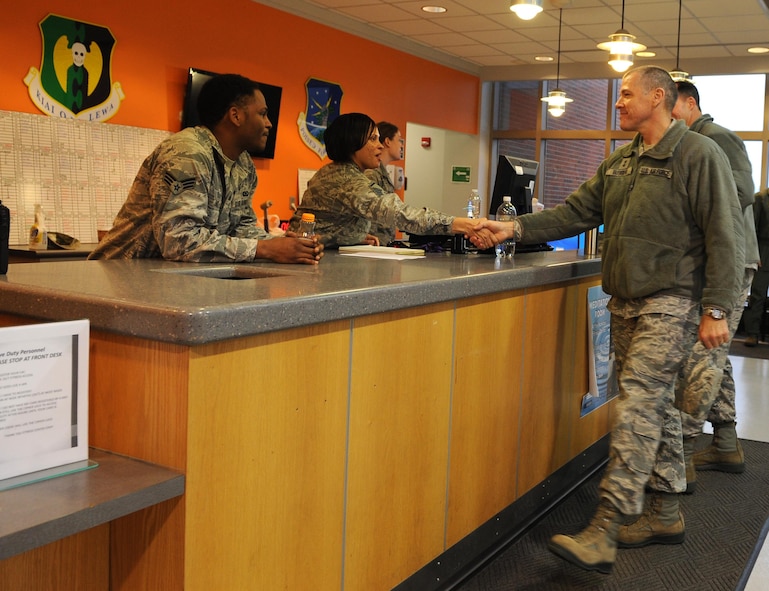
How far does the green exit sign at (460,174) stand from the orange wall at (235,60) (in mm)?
1714

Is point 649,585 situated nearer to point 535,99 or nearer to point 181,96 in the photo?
point 181,96

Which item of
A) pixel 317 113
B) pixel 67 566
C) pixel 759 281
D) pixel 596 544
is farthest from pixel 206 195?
pixel 759 281

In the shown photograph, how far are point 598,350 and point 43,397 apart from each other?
8.88ft

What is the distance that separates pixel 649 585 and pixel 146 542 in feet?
5.88

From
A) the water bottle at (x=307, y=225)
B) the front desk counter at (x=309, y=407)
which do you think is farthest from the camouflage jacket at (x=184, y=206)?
the water bottle at (x=307, y=225)

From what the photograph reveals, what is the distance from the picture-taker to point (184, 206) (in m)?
2.59

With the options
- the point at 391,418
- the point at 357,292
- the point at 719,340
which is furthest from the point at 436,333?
the point at 719,340

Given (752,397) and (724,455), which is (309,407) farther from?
(752,397)

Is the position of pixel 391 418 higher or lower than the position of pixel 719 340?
lower

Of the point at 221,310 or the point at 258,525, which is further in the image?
the point at 258,525

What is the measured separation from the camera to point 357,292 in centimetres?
195

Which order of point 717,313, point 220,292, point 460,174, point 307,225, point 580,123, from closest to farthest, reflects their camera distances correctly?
point 220,292 < point 717,313 < point 307,225 < point 580,123 < point 460,174

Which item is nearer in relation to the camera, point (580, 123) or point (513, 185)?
point (513, 185)

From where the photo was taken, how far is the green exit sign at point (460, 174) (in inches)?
438
